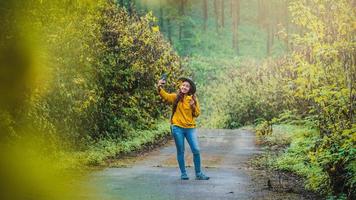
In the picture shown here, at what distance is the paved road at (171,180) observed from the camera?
1006 centimetres

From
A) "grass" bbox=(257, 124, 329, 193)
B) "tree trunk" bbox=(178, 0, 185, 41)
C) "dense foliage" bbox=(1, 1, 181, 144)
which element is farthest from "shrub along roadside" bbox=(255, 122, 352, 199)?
"tree trunk" bbox=(178, 0, 185, 41)

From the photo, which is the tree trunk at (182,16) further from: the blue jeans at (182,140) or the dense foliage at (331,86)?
the blue jeans at (182,140)

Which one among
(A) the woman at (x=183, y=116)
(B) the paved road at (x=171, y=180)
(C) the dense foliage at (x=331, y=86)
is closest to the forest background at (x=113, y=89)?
(C) the dense foliage at (x=331, y=86)

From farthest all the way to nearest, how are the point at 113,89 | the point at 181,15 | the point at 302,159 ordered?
the point at 181,15
the point at 113,89
the point at 302,159

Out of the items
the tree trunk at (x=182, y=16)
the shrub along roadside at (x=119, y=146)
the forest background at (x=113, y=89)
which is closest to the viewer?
the forest background at (x=113, y=89)

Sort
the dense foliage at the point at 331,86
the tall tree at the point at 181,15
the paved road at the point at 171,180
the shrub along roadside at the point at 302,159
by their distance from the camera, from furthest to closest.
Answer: the tall tree at the point at 181,15 → the shrub along roadside at the point at 302,159 → the paved road at the point at 171,180 → the dense foliage at the point at 331,86

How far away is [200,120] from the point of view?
42.4 metres

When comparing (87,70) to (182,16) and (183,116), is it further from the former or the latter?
(182,16)

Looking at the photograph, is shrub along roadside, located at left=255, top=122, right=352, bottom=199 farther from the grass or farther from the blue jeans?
the blue jeans

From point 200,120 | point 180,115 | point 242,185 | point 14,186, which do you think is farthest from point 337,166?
point 200,120

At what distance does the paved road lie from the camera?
33.0 ft

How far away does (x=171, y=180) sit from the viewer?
12.0m

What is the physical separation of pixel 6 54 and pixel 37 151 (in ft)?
8.10

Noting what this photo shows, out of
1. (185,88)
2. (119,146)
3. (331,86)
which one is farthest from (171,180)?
(119,146)
